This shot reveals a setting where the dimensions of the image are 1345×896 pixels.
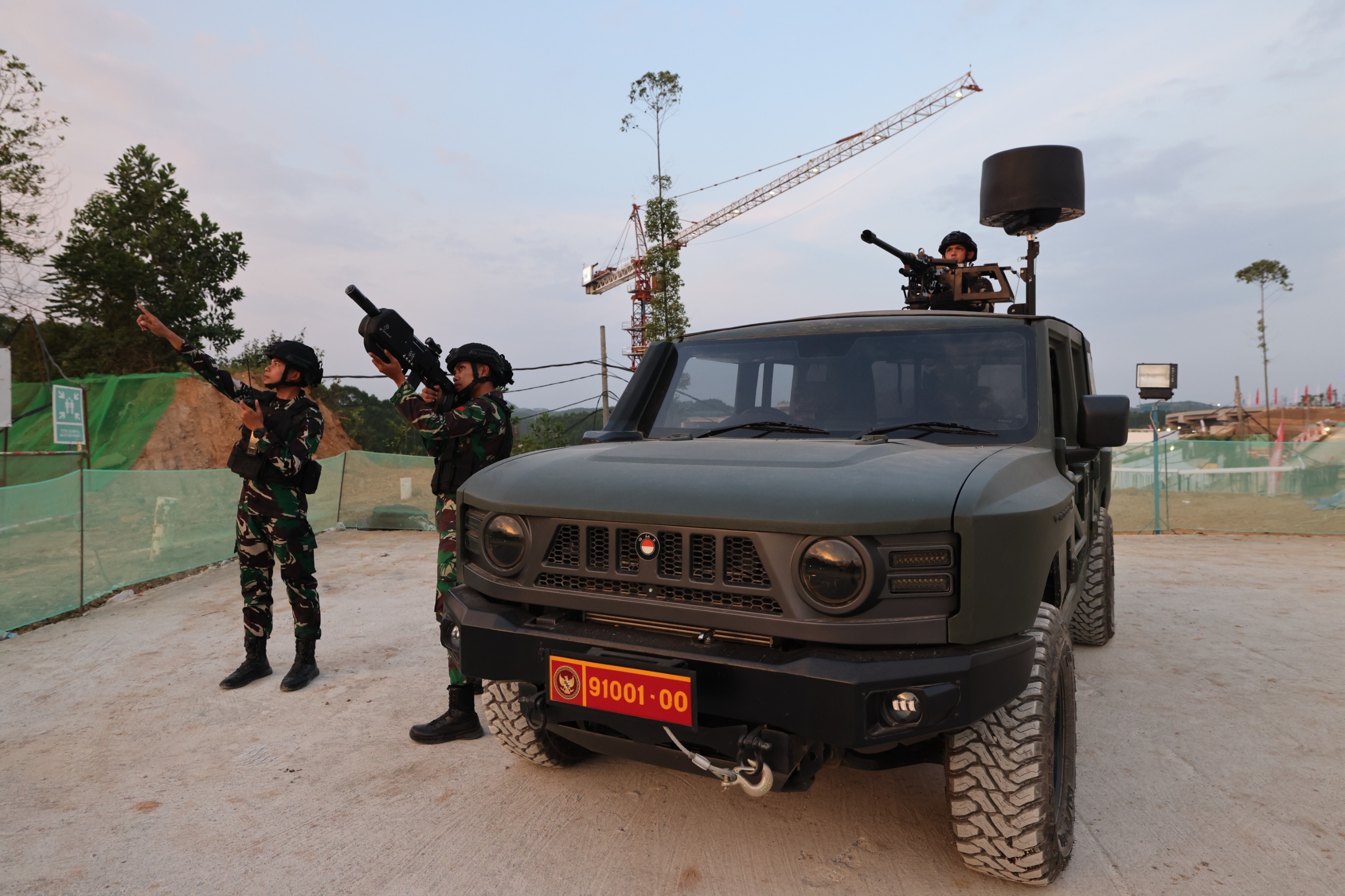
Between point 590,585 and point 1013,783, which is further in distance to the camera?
point 590,585

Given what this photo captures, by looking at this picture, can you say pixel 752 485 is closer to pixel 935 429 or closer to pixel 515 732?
pixel 935 429

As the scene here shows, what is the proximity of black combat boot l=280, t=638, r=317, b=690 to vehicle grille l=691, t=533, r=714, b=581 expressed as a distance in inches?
136

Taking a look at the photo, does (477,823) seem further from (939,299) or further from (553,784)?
(939,299)

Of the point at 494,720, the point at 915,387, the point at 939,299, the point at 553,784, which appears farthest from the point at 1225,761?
the point at 939,299

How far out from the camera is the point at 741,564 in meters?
2.31

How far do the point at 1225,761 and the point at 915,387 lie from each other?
2.30 m

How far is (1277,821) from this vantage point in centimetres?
302

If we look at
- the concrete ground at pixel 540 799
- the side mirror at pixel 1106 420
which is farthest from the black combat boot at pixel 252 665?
the side mirror at pixel 1106 420

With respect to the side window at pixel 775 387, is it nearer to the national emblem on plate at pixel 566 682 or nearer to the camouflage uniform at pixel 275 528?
the national emblem on plate at pixel 566 682

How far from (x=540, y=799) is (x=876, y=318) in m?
2.52

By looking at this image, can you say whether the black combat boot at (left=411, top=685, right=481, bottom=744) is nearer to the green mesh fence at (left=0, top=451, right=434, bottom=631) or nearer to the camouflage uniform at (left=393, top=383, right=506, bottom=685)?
the camouflage uniform at (left=393, top=383, right=506, bottom=685)

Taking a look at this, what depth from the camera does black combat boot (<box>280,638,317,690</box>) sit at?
4.72m

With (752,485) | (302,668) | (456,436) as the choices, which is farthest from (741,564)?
(302,668)

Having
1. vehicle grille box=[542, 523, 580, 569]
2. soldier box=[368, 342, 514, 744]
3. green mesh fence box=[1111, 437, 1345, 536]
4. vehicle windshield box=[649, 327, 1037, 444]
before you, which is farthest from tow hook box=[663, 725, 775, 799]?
green mesh fence box=[1111, 437, 1345, 536]
